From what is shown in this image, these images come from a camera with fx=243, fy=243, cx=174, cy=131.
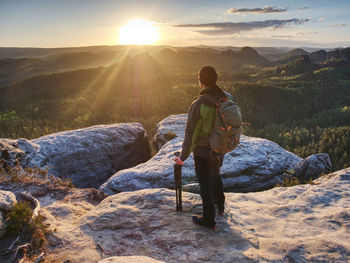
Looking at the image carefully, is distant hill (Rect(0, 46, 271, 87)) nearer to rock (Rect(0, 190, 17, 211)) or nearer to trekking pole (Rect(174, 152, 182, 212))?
trekking pole (Rect(174, 152, 182, 212))

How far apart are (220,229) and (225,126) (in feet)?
5.76

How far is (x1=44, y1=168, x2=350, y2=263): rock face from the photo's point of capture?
11.0 ft

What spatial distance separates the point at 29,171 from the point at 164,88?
926 inches

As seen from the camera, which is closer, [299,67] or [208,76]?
[208,76]

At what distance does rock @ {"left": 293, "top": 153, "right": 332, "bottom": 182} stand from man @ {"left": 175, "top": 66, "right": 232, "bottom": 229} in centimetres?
443

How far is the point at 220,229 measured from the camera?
3951 millimetres

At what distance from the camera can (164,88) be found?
29.2m

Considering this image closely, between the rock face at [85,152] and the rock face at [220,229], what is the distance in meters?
3.13

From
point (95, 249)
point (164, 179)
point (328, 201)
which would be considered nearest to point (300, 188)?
point (328, 201)

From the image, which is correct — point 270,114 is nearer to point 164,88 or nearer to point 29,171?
point 164,88

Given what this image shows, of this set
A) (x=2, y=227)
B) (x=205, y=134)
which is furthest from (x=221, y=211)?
(x=2, y=227)

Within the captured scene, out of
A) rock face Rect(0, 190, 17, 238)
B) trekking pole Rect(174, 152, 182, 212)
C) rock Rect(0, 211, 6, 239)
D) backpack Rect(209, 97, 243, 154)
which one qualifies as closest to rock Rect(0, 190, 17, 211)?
rock face Rect(0, 190, 17, 238)

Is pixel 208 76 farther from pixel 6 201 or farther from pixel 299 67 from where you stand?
pixel 299 67

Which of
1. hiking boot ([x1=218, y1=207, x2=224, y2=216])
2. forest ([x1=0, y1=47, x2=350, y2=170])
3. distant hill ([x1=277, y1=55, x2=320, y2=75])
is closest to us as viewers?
hiking boot ([x1=218, y1=207, x2=224, y2=216])
